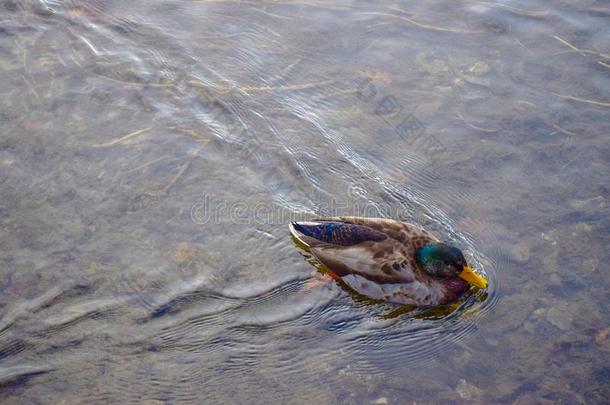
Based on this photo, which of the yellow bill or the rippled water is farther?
the yellow bill

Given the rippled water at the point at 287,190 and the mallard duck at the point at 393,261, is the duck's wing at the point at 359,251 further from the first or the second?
the rippled water at the point at 287,190

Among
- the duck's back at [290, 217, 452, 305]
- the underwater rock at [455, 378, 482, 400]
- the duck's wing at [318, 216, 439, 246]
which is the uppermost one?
the duck's wing at [318, 216, 439, 246]

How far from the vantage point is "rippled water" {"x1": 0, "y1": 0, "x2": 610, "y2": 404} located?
5.31 meters

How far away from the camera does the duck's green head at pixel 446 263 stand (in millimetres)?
5758

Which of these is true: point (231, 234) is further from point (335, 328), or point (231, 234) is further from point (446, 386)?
point (446, 386)

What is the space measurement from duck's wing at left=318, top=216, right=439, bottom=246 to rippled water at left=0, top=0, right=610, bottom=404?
404 millimetres

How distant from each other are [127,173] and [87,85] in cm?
142

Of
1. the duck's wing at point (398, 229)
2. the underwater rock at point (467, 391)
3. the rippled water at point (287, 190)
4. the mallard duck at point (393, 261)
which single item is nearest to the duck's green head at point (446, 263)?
the mallard duck at point (393, 261)

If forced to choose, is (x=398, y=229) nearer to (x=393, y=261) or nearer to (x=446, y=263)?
(x=393, y=261)

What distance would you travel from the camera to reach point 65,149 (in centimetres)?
697
